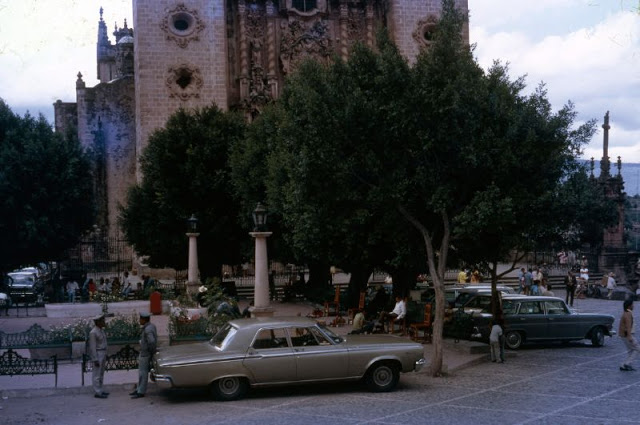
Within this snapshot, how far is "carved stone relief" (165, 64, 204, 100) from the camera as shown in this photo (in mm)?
43531

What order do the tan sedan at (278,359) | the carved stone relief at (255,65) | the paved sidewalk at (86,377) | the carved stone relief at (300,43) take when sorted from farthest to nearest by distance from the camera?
the carved stone relief at (300,43) < the carved stone relief at (255,65) < the paved sidewalk at (86,377) < the tan sedan at (278,359)

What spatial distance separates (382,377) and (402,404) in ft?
3.75

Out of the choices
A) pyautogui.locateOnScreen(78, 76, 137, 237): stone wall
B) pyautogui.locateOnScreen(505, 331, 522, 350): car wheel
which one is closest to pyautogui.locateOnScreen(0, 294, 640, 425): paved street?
pyautogui.locateOnScreen(505, 331, 522, 350): car wheel

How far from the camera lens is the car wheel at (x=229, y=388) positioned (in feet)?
41.3

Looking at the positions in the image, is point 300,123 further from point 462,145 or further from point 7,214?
point 7,214

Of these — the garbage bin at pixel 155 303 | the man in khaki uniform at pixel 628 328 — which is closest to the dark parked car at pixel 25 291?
the garbage bin at pixel 155 303

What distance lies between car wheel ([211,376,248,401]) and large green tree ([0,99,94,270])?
2386 centimetres

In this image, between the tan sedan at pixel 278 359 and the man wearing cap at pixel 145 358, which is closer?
the tan sedan at pixel 278 359

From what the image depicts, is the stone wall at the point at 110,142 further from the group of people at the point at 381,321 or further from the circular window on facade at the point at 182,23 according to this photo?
the group of people at the point at 381,321

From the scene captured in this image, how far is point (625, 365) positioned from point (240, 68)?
3457cm

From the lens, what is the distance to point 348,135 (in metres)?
15.7

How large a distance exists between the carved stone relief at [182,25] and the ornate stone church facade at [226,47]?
0.19 feet

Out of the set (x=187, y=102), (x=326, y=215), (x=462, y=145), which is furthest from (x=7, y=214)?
(x=462, y=145)

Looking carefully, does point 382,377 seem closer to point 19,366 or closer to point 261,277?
point 261,277
